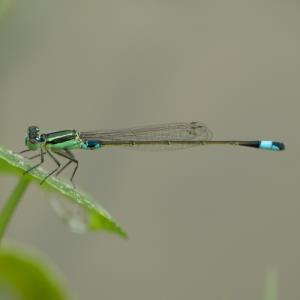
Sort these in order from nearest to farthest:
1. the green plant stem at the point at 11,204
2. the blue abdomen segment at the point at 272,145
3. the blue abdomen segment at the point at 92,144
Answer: the green plant stem at the point at 11,204, the blue abdomen segment at the point at 92,144, the blue abdomen segment at the point at 272,145

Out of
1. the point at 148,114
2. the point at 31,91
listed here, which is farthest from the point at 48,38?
the point at 148,114

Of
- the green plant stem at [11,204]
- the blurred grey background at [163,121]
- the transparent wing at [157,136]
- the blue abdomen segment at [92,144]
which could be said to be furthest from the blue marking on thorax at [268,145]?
the blurred grey background at [163,121]

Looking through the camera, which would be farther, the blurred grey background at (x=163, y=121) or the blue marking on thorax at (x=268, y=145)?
the blurred grey background at (x=163, y=121)

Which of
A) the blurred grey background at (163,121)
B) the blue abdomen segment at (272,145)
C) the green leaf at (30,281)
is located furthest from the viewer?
the blurred grey background at (163,121)

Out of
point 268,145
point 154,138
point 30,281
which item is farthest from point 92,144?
point 30,281

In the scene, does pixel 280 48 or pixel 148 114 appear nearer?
pixel 148 114

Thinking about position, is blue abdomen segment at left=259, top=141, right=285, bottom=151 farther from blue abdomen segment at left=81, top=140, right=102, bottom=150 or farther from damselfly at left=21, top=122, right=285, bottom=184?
blue abdomen segment at left=81, top=140, right=102, bottom=150

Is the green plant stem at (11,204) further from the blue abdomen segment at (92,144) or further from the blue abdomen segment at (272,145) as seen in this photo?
the blue abdomen segment at (272,145)

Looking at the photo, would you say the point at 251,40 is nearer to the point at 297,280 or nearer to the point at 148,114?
the point at 148,114
